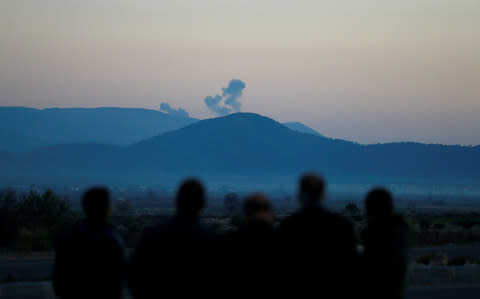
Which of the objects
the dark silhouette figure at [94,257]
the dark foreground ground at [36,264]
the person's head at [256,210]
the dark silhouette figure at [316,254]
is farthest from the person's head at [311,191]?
the dark foreground ground at [36,264]

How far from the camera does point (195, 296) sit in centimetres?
577

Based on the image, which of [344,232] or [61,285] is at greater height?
[344,232]

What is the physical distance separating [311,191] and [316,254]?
459 millimetres

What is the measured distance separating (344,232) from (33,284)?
8.23 meters

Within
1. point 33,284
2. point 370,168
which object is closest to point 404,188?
point 370,168

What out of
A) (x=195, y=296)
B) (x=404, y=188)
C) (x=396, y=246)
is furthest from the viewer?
(x=404, y=188)

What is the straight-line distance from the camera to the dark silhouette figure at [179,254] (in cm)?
577

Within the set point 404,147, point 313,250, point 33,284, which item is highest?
point 404,147

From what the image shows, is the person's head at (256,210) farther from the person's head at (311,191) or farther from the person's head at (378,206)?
the person's head at (378,206)

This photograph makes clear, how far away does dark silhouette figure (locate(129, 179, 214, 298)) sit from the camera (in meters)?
5.77

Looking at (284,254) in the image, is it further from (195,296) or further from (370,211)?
(370,211)

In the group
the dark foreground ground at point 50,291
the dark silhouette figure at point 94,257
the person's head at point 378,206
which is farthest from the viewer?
the dark foreground ground at point 50,291

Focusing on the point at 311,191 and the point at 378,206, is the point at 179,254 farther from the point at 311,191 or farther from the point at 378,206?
the point at 378,206

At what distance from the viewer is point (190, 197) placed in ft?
19.0
